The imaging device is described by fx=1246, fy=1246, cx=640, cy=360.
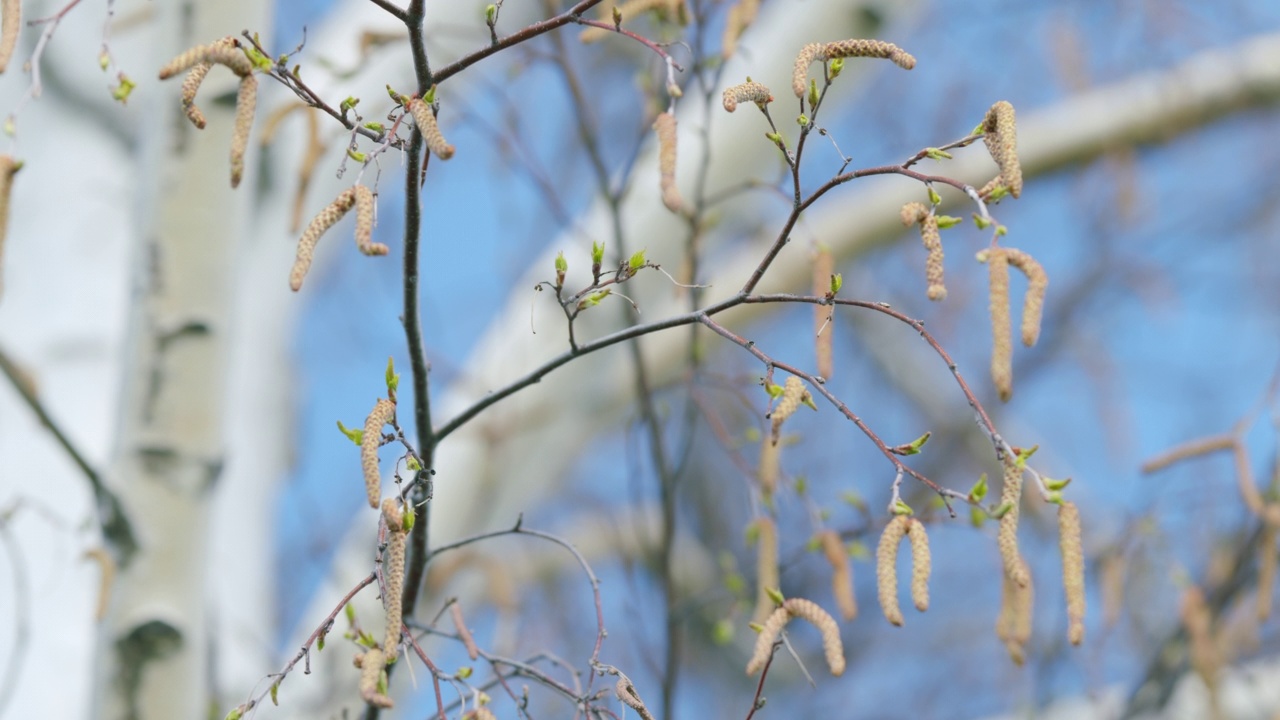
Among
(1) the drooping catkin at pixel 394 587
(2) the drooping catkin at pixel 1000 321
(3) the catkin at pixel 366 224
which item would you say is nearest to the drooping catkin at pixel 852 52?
(2) the drooping catkin at pixel 1000 321

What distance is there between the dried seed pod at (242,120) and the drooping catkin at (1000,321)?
0.53 metres

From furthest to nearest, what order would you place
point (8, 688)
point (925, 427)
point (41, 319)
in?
point (925, 427) < point (41, 319) < point (8, 688)

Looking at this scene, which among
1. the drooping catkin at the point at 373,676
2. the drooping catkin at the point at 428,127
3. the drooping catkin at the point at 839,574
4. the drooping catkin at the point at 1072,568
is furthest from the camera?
the drooping catkin at the point at 839,574

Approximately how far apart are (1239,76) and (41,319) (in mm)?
2806

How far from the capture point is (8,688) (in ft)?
5.17

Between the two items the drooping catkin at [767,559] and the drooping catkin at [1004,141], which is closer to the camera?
the drooping catkin at [1004,141]

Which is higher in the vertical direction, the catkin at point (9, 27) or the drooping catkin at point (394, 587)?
the catkin at point (9, 27)

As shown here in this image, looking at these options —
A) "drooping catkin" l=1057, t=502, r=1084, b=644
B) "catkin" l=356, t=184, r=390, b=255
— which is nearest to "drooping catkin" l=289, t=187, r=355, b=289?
"catkin" l=356, t=184, r=390, b=255

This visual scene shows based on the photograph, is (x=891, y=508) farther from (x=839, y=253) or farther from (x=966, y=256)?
(x=966, y=256)

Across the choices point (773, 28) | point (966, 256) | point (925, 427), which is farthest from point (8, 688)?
point (925, 427)

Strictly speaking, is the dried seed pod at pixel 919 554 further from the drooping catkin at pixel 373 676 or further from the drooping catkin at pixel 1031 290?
the drooping catkin at pixel 373 676

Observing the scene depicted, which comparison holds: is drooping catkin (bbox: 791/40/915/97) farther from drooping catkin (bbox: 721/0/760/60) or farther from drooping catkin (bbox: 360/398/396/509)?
drooping catkin (bbox: 721/0/760/60)

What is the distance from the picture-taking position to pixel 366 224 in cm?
79

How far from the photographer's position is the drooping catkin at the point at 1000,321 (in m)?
0.88
